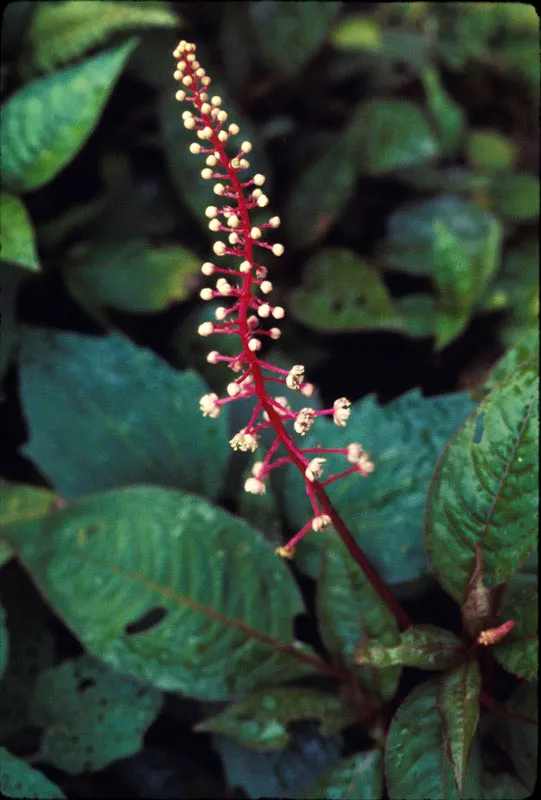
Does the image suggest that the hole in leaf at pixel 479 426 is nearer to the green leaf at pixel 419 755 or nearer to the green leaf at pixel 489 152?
the green leaf at pixel 419 755

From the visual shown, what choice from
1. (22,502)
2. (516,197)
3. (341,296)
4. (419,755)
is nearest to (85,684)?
(22,502)

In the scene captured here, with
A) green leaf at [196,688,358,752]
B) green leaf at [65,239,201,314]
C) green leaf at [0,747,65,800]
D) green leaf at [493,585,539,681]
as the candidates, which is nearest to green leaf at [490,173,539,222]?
green leaf at [65,239,201,314]

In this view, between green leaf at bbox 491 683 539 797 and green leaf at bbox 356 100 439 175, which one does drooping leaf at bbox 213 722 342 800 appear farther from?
green leaf at bbox 356 100 439 175

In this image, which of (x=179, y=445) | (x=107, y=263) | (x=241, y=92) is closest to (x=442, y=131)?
(x=241, y=92)

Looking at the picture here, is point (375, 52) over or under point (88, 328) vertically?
over

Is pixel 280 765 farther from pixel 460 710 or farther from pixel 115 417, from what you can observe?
pixel 115 417

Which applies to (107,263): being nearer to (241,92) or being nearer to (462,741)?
(241,92)
